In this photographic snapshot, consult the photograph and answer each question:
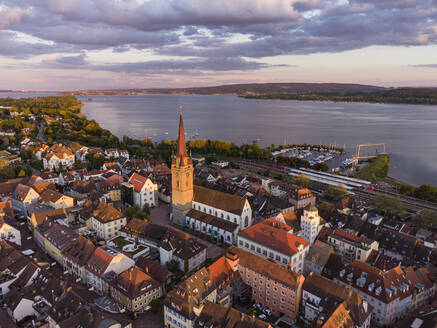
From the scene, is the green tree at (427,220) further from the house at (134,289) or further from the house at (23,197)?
the house at (23,197)

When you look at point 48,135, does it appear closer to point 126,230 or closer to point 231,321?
point 126,230

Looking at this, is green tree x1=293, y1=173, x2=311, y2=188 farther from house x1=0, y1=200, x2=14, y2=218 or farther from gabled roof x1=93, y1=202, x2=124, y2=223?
house x1=0, y1=200, x2=14, y2=218

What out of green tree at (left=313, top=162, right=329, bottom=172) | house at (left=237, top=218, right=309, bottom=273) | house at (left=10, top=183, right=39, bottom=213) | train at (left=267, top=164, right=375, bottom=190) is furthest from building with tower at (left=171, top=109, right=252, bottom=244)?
green tree at (left=313, top=162, right=329, bottom=172)

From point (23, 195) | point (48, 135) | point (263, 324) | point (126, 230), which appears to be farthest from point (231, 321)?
point (48, 135)

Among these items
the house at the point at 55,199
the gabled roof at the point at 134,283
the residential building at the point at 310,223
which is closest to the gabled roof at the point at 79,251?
the gabled roof at the point at 134,283

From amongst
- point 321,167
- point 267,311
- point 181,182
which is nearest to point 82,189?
point 181,182
